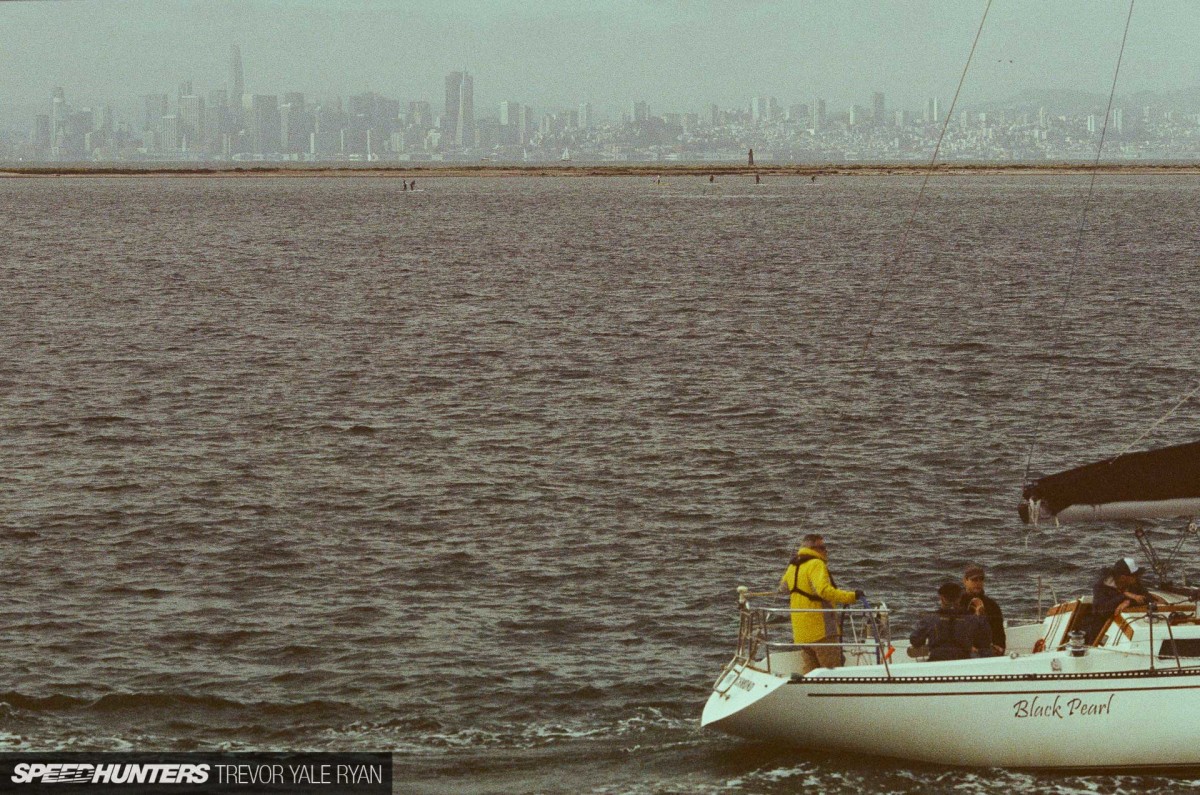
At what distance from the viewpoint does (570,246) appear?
4860 inches

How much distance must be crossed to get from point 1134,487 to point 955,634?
2828 millimetres

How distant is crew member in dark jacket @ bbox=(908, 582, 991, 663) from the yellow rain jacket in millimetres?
1226

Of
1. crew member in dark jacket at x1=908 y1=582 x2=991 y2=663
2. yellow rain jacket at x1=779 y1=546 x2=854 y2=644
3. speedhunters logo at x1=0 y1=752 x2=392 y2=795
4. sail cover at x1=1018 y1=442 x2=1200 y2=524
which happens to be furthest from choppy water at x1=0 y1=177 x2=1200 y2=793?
sail cover at x1=1018 y1=442 x2=1200 y2=524

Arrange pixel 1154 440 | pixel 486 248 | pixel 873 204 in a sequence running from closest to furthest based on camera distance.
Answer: pixel 1154 440 < pixel 486 248 < pixel 873 204

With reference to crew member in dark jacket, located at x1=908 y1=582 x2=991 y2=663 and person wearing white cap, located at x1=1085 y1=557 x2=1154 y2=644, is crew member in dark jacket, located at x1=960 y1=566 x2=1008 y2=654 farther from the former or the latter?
person wearing white cap, located at x1=1085 y1=557 x2=1154 y2=644

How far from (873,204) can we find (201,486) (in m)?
165

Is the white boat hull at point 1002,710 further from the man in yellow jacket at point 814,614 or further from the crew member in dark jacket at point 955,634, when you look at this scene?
the man in yellow jacket at point 814,614

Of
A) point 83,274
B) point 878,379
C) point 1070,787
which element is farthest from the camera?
point 83,274

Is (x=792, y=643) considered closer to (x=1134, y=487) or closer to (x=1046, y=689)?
(x=1046, y=689)

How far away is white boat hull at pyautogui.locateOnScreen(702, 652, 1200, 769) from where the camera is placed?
19.9 metres

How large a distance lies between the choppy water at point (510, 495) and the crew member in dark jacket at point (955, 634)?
148 centimetres

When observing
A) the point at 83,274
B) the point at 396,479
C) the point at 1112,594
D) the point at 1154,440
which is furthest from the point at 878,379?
the point at 83,274

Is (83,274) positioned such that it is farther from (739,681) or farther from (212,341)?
(739,681)

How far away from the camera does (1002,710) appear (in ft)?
66.2
